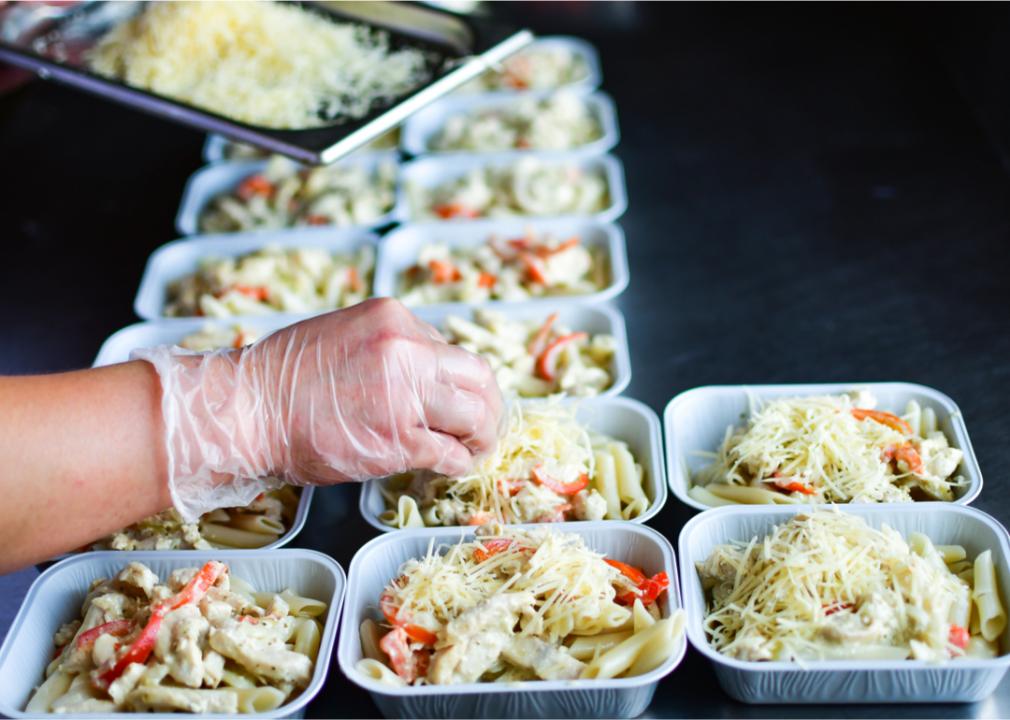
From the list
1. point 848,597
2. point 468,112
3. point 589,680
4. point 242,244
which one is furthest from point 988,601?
point 468,112

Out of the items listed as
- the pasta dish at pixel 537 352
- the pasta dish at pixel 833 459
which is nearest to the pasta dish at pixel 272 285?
the pasta dish at pixel 537 352

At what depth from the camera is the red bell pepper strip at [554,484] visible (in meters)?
2.10

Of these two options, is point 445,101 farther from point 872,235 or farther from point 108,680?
point 108,680

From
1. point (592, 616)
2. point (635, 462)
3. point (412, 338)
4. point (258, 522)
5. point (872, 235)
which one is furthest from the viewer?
point (872, 235)

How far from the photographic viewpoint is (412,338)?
1.93 metres

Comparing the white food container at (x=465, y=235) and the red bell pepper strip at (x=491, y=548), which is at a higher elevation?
the white food container at (x=465, y=235)

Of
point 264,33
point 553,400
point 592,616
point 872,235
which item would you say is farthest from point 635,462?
point 264,33

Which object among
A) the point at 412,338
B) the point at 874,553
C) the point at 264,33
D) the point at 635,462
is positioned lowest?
the point at 635,462

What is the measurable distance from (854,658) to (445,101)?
254cm

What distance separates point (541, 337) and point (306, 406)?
Result: 0.90 meters

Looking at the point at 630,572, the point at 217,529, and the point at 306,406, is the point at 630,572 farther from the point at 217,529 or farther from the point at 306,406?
the point at 217,529

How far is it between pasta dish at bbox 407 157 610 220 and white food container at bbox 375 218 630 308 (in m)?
0.10

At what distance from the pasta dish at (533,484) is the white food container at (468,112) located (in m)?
1.49

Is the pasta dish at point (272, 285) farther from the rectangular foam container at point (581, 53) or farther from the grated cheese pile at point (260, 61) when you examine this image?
the rectangular foam container at point (581, 53)
